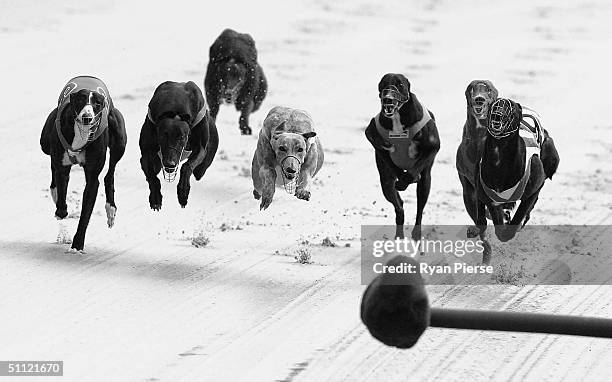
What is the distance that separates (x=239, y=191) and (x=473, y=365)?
439 cm

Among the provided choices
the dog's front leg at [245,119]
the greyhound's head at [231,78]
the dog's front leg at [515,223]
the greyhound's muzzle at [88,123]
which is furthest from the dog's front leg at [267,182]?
the dog's front leg at [245,119]

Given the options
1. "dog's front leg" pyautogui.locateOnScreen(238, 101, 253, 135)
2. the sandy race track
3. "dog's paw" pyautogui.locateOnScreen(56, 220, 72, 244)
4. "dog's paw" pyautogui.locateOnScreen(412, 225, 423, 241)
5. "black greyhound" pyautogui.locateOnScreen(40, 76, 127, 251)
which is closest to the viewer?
the sandy race track

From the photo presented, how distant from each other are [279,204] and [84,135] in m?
2.85

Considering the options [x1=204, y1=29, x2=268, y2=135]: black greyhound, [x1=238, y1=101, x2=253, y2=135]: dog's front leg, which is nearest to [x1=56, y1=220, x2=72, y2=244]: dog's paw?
[x1=204, y1=29, x2=268, y2=135]: black greyhound

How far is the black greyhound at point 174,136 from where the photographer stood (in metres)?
6.44

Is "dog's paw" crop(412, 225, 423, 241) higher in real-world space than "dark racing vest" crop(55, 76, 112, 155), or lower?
lower

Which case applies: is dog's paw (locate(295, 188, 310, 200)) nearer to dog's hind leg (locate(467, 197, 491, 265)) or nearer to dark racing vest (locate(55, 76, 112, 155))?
dog's hind leg (locate(467, 197, 491, 265))

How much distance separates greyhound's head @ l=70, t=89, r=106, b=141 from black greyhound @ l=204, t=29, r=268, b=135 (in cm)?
271

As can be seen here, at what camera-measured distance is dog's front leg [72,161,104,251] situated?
6.95 metres

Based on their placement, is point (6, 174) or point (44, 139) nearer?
point (44, 139)

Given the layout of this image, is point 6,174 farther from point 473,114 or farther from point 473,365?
point 473,365

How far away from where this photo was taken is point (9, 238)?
8.07m

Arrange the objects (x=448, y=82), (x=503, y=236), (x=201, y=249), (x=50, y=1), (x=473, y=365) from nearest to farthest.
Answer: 1. (x=473, y=365)
2. (x=503, y=236)
3. (x=201, y=249)
4. (x=448, y=82)
5. (x=50, y=1)

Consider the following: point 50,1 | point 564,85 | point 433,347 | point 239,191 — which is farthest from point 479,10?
point 433,347
